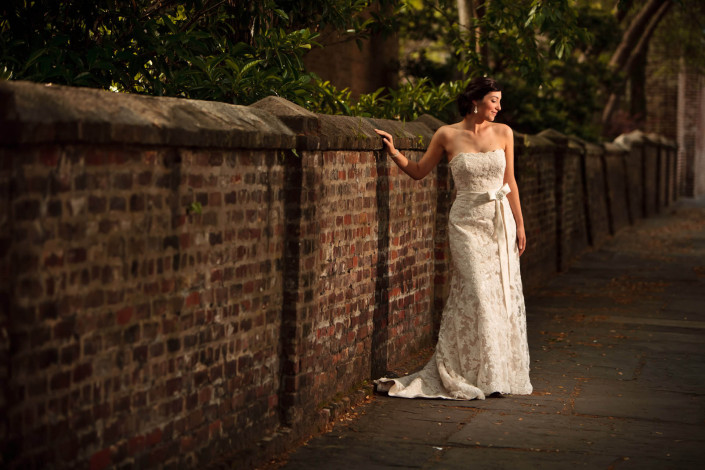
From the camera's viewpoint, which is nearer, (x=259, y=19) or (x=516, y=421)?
(x=516, y=421)

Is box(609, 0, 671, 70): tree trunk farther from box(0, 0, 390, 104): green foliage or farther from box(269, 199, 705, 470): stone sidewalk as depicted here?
box(0, 0, 390, 104): green foliage

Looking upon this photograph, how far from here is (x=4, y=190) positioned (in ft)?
11.1

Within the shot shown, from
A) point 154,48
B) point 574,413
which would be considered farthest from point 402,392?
point 154,48

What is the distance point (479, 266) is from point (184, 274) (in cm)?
288

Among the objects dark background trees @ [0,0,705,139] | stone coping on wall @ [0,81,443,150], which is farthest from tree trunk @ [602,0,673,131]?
stone coping on wall @ [0,81,443,150]

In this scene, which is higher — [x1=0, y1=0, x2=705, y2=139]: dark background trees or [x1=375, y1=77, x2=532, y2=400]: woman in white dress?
→ [x1=0, y1=0, x2=705, y2=139]: dark background trees

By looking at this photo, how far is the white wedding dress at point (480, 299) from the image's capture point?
694cm

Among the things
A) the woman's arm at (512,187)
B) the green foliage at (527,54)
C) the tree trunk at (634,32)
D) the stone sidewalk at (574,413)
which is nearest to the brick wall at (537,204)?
the green foliage at (527,54)

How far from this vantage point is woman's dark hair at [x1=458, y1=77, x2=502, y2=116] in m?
6.99

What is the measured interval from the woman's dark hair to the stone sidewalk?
6.39 ft

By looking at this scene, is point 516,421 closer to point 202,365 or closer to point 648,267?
point 202,365

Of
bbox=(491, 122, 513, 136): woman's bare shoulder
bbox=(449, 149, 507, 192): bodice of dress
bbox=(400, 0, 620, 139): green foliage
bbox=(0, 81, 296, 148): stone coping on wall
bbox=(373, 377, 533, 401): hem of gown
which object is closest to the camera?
bbox=(0, 81, 296, 148): stone coping on wall

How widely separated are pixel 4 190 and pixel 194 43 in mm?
3982

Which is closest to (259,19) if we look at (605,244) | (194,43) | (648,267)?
(194,43)
